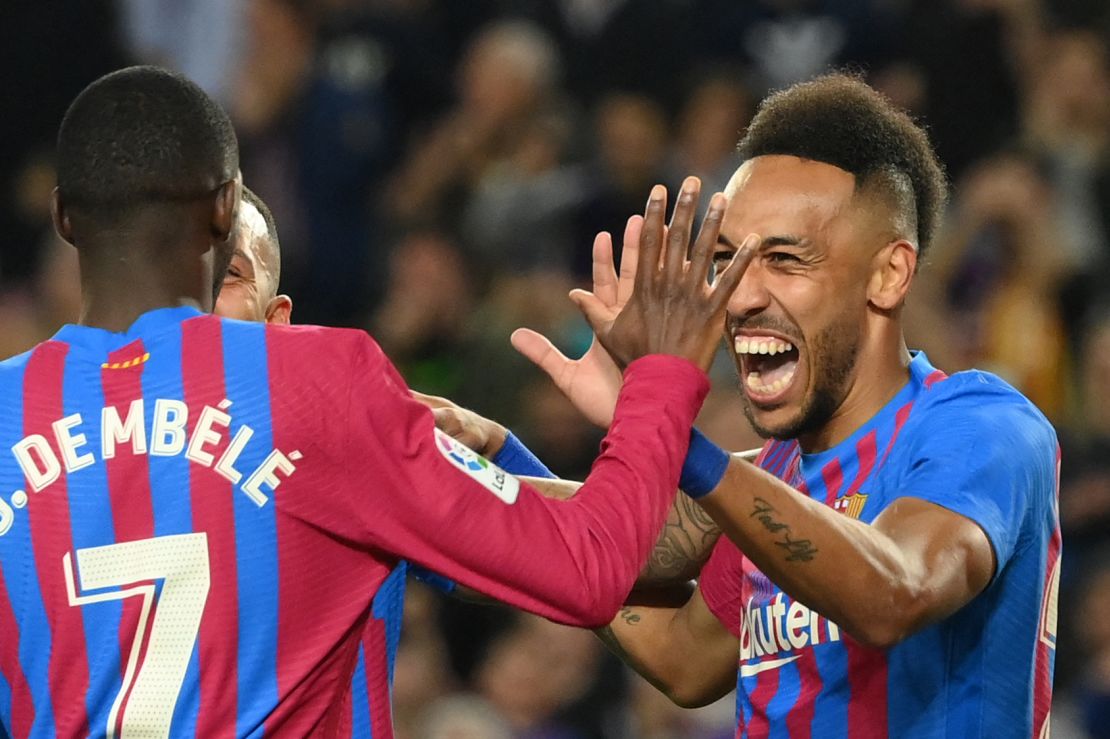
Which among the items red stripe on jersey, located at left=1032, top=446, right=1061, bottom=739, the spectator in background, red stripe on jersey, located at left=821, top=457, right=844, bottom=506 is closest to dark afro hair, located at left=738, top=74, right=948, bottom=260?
red stripe on jersey, located at left=821, top=457, right=844, bottom=506

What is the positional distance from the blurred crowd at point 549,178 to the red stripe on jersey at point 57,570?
A: 4.00 meters

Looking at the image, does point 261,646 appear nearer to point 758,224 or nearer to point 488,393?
point 758,224

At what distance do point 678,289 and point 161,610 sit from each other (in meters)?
0.98

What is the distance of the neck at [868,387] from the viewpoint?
11.9 ft

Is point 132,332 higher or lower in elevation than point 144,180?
lower

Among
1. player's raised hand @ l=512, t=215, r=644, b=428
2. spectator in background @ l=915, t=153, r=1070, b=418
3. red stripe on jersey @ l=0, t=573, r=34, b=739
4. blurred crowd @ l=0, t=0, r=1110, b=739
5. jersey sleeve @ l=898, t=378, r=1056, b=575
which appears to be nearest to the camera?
red stripe on jersey @ l=0, t=573, r=34, b=739

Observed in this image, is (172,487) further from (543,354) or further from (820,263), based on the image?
(820,263)

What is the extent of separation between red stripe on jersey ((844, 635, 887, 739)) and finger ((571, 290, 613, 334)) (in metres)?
0.78

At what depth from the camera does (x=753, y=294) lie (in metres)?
3.62

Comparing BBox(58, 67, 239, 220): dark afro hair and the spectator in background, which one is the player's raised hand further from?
the spectator in background

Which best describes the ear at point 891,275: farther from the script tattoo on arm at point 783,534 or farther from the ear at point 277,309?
the ear at point 277,309

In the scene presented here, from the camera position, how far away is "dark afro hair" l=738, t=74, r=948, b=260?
3.65 meters

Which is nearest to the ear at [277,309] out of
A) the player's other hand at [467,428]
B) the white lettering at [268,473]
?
the player's other hand at [467,428]

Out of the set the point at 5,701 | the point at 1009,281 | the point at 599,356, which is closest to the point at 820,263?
the point at 599,356
